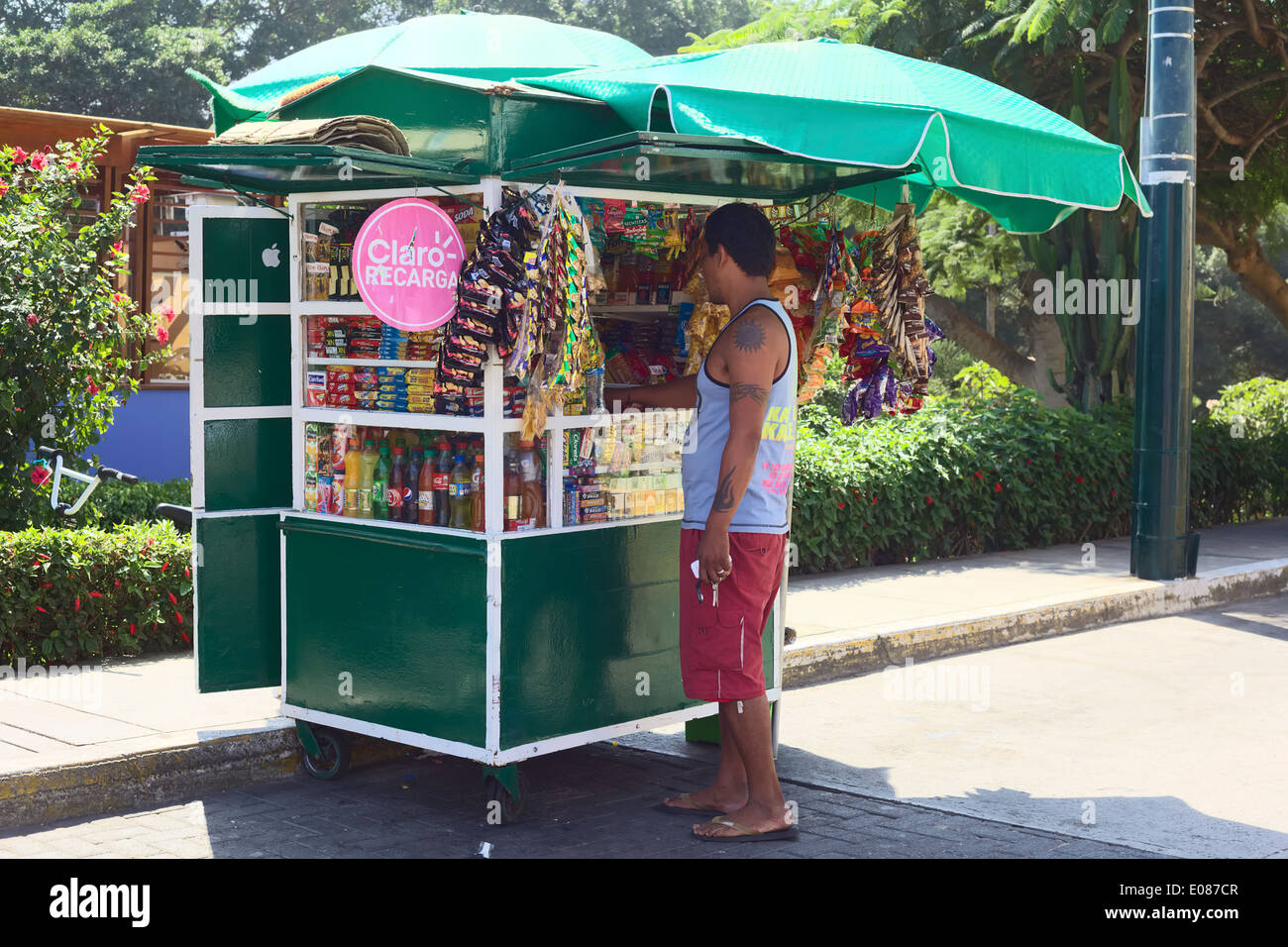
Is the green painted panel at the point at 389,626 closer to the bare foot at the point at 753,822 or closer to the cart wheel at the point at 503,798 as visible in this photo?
the cart wheel at the point at 503,798

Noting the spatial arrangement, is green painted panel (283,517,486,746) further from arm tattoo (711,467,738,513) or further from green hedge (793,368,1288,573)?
green hedge (793,368,1288,573)

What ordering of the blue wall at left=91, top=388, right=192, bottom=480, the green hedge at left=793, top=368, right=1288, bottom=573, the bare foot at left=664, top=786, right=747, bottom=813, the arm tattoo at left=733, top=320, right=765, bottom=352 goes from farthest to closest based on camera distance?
the blue wall at left=91, top=388, right=192, bottom=480 < the green hedge at left=793, top=368, right=1288, bottom=573 < the bare foot at left=664, top=786, right=747, bottom=813 < the arm tattoo at left=733, top=320, right=765, bottom=352

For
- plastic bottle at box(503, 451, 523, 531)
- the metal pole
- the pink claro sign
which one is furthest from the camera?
the metal pole

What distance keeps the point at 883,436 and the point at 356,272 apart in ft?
22.1

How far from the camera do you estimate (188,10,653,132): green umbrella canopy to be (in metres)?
6.16

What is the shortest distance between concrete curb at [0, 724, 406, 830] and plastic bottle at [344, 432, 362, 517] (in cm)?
101

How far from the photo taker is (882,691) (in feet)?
25.2

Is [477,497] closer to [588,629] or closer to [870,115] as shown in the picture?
[588,629]

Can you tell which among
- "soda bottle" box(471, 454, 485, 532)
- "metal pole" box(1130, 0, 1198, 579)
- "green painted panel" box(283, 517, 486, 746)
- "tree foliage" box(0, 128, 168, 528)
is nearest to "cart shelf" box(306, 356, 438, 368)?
"soda bottle" box(471, 454, 485, 532)

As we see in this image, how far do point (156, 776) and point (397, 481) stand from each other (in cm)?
148

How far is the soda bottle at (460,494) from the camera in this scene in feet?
17.4

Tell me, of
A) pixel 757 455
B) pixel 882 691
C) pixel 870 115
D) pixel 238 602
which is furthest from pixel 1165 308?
pixel 238 602
